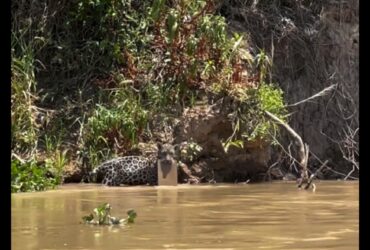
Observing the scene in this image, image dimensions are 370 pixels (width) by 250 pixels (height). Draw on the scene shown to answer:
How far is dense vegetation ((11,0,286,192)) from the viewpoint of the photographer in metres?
9.66

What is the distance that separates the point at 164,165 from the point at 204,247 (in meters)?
5.66

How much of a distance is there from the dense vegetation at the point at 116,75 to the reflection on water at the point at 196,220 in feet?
6.73

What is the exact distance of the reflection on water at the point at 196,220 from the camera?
11.5ft

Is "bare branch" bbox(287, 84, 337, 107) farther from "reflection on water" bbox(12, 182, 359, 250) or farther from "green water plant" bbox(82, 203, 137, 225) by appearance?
"green water plant" bbox(82, 203, 137, 225)

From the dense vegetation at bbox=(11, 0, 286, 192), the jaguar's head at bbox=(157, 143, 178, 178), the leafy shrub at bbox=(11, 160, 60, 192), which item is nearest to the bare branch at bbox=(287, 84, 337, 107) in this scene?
Answer: the dense vegetation at bbox=(11, 0, 286, 192)

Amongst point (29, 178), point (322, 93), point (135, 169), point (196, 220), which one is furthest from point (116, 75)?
point (196, 220)

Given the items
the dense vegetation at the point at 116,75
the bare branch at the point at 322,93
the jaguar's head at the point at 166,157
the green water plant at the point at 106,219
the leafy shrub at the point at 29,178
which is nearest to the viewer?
the green water plant at the point at 106,219

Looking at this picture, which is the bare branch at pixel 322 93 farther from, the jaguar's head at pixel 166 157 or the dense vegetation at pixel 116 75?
the jaguar's head at pixel 166 157

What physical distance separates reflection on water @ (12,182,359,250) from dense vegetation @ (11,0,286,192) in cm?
205

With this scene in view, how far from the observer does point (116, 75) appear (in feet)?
34.0

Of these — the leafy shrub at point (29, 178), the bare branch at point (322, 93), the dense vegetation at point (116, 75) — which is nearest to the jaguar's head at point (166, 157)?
the dense vegetation at point (116, 75)

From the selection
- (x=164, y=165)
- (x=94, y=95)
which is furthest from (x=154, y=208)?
(x=94, y=95)
